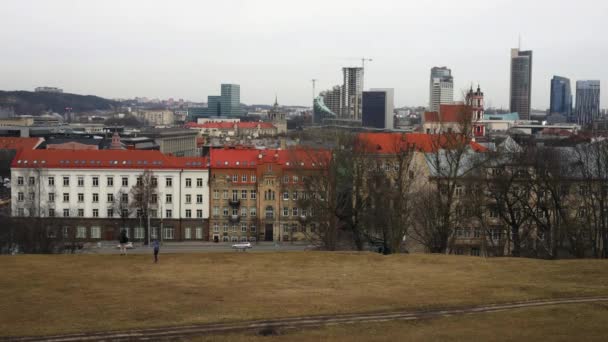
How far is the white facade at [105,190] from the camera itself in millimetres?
68375

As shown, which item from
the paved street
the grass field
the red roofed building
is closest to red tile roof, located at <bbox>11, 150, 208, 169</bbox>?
the red roofed building

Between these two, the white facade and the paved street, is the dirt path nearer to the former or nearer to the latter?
the paved street

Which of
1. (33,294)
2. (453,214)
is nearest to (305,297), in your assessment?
(33,294)

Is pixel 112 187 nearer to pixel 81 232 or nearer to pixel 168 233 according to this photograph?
pixel 81 232

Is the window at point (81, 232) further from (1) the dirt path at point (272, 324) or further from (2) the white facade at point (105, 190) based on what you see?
(1) the dirt path at point (272, 324)

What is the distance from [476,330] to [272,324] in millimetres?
6213

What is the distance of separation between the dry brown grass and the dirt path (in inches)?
17.6

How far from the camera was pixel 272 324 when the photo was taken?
890 inches

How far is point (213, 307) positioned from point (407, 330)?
258 inches

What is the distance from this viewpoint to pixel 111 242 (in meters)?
66.8

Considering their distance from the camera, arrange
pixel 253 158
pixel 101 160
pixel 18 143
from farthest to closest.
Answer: pixel 18 143
pixel 253 158
pixel 101 160

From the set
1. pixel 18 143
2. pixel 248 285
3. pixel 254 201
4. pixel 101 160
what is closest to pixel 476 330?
pixel 248 285

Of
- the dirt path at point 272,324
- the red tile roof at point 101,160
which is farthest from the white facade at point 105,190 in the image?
the dirt path at point 272,324

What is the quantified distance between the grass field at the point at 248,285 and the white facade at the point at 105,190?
1349 inches
